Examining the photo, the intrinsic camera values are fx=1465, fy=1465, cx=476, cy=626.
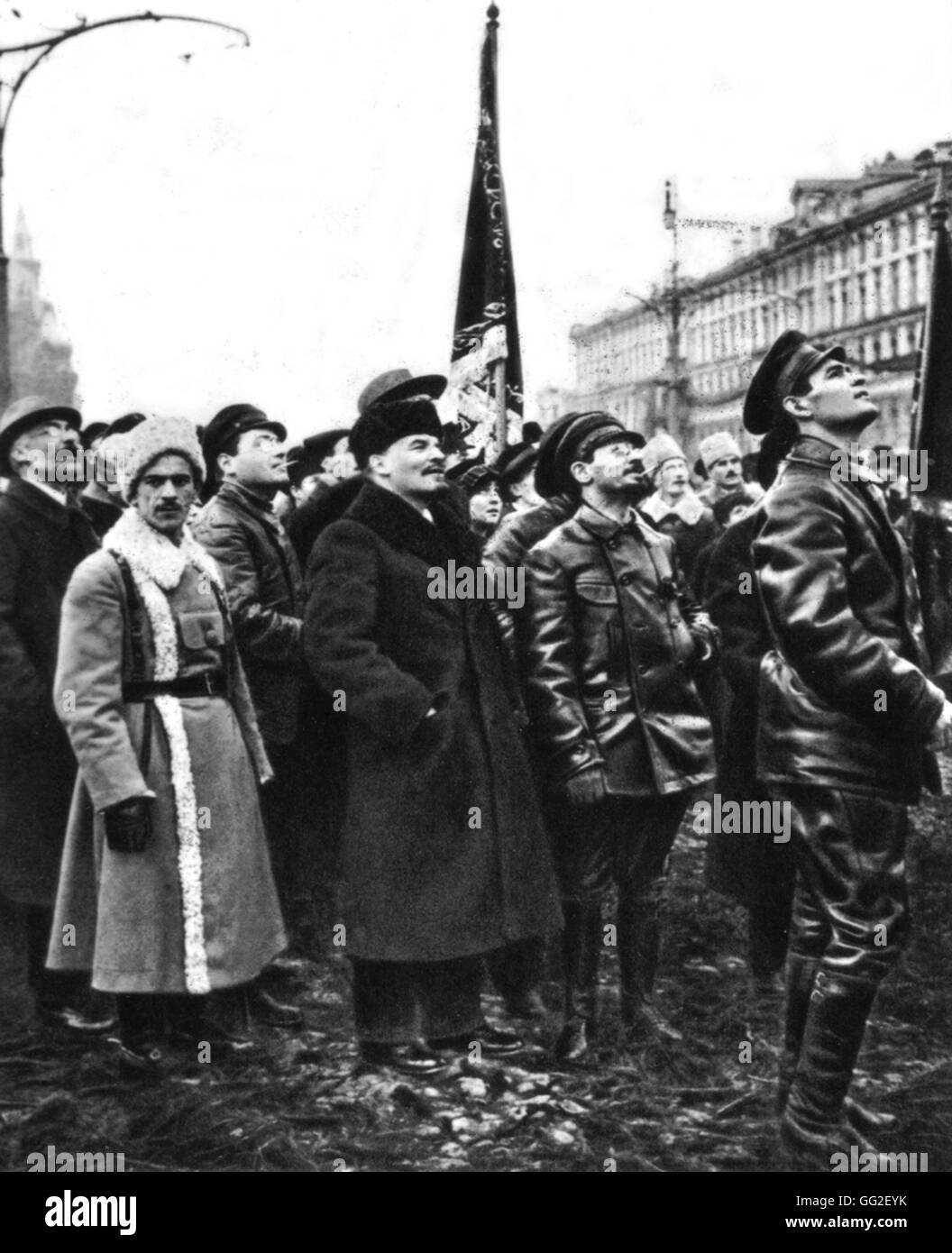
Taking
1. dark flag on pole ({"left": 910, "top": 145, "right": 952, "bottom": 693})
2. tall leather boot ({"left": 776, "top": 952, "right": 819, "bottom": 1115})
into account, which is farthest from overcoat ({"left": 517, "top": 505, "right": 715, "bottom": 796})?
dark flag on pole ({"left": 910, "top": 145, "right": 952, "bottom": 693})

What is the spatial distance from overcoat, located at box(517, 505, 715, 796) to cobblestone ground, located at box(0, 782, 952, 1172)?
0.89 m

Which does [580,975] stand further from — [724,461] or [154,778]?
[724,461]

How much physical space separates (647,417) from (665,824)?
10.5 ft

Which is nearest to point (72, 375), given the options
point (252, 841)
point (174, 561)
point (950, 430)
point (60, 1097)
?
point (174, 561)

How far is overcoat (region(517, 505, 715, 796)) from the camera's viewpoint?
490cm

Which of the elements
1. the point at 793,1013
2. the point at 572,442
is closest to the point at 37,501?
the point at 572,442

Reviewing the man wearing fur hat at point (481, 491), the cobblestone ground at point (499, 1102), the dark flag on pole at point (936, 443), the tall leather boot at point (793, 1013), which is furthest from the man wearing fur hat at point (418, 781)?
the dark flag on pole at point (936, 443)

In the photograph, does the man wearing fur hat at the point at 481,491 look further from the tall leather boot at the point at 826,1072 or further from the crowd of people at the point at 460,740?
the tall leather boot at the point at 826,1072

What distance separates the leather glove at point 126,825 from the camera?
4453 mm

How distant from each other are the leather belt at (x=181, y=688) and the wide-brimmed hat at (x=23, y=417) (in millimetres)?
1222

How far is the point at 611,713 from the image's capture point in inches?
195

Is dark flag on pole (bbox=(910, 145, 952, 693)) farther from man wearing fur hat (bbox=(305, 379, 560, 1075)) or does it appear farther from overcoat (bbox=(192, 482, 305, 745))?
overcoat (bbox=(192, 482, 305, 745))
